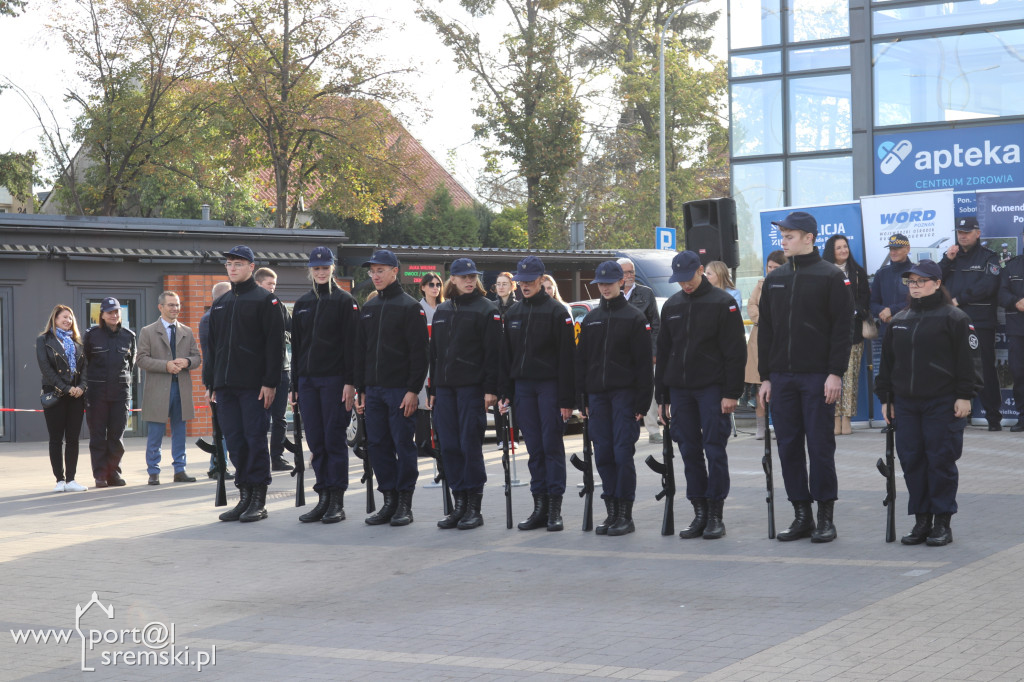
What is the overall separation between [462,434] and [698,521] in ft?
6.28

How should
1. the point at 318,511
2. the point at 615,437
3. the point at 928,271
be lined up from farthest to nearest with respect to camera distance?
the point at 318,511, the point at 615,437, the point at 928,271

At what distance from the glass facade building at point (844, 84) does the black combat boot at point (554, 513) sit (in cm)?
949

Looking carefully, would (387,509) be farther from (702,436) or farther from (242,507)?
(702,436)

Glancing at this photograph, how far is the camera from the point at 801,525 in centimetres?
836

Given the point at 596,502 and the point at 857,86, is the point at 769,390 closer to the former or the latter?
the point at 596,502

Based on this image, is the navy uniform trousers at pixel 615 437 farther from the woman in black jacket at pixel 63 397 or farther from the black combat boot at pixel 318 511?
the woman in black jacket at pixel 63 397

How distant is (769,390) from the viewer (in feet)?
28.0

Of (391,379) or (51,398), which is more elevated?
(391,379)

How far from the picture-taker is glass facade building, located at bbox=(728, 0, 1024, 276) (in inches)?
663

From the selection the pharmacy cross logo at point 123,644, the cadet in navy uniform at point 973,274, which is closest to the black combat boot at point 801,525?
the pharmacy cross logo at point 123,644

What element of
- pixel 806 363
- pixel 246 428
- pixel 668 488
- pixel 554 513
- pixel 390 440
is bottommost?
pixel 554 513

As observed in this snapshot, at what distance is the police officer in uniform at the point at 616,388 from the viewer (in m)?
8.80

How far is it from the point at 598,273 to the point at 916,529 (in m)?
2.74

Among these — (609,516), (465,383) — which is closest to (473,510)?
(465,383)
